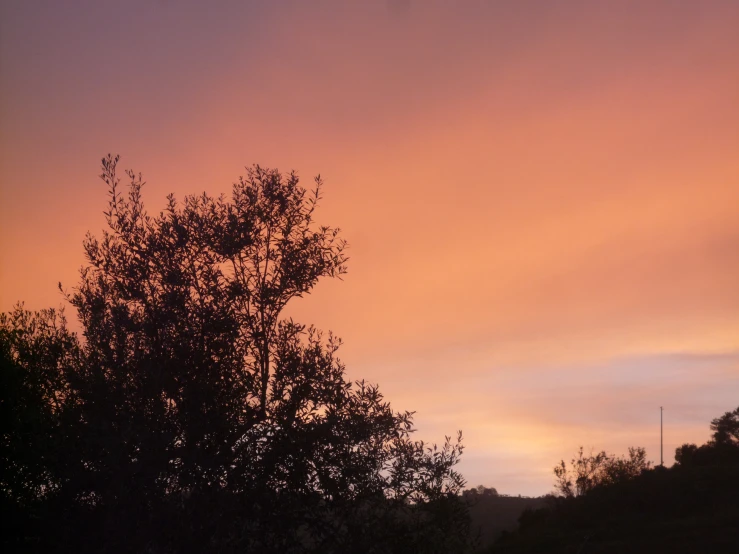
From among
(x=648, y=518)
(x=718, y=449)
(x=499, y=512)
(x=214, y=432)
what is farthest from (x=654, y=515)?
(x=499, y=512)

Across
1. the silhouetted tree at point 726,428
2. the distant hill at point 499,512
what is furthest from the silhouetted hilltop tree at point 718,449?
the distant hill at point 499,512

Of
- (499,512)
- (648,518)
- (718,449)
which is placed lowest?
(499,512)

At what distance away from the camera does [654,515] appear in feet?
229

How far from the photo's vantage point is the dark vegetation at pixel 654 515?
58125 millimetres

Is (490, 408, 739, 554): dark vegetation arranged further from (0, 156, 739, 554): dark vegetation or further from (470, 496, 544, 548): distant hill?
(0, 156, 739, 554): dark vegetation

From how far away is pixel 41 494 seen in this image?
15773 mm

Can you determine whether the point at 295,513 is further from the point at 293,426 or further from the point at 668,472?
the point at 668,472

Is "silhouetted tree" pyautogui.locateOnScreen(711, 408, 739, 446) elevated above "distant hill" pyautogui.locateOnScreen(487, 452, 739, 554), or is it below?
above

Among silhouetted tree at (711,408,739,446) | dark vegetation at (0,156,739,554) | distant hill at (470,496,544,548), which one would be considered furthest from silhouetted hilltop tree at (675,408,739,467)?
dark vegetation at (0,156,739,554)

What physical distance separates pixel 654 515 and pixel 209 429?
227 feet

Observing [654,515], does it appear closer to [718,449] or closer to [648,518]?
[648,518]

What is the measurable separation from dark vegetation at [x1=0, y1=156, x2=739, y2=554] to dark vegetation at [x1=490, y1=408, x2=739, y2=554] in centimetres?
4964

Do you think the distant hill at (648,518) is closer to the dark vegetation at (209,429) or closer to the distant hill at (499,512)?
the distant hill at (499,512)

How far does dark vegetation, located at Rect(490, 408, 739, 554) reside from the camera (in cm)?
5812
